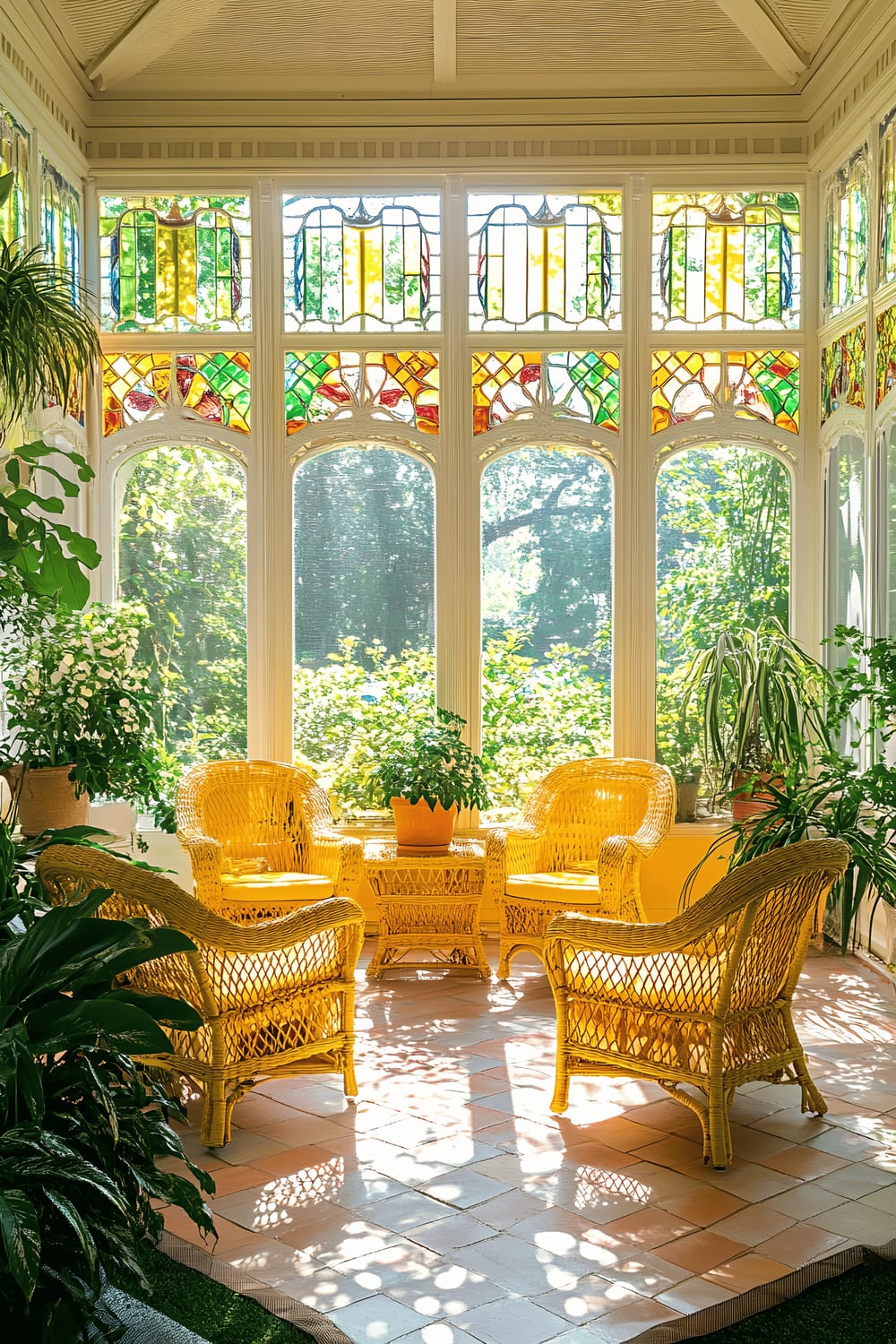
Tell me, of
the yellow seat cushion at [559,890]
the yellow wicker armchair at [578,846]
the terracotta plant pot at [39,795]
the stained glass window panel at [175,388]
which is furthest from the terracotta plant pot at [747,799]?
the terracotta plant pot at [39,795]

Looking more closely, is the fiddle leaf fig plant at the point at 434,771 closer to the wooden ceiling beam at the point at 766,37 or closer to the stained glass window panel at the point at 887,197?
the stained glass window panel at the point at 887,197

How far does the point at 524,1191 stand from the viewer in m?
3.37

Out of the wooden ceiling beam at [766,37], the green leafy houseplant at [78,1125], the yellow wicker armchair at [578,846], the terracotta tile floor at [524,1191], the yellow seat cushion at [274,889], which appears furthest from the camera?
the wooden ceiling beam at [766,37]

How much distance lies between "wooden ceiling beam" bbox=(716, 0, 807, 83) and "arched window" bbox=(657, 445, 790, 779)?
186 centimetres

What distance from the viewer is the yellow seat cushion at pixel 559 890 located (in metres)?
5.31

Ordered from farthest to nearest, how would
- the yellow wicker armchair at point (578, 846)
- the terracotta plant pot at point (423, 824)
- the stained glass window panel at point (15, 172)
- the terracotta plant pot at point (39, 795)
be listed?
the terracotta plant pot at point (423, 824) → the yellow wicker armchair at point (578, 846) → the stained glass window panel at point (15, 172) → the terracotta plant pot at point (39, 795)

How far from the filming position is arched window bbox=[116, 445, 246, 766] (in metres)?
6.59

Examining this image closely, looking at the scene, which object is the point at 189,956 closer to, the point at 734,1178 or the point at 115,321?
the point at 734,1178

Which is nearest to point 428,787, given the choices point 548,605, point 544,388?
point 548,605

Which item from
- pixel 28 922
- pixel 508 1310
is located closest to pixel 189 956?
pixel 28 922

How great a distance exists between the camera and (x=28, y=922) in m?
3.39

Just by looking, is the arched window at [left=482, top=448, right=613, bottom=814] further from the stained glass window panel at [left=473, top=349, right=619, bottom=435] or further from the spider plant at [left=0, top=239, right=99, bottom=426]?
the spider plant at [left=0, top=239, right=99, bottom=426]

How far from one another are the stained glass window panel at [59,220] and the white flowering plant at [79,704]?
1785mm

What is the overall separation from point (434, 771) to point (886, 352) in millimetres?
2766
